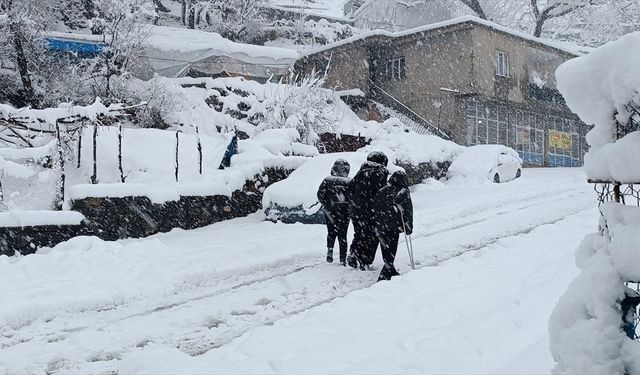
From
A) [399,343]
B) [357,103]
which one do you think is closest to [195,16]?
[357,103]

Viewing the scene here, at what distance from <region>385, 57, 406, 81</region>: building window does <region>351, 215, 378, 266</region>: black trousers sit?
76.3 ft

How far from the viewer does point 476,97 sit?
2817 centimetres

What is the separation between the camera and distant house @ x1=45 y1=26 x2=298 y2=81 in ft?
80.4

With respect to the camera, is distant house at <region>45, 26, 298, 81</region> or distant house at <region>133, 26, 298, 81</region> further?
distant house at <region>133, 26, 298, 81</region>

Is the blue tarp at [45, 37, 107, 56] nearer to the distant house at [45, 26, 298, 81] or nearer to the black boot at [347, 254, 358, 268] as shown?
the distant house at [45, 26, 298, 81]

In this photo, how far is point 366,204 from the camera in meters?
8.20

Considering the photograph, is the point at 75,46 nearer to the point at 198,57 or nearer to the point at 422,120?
the point at 198,57

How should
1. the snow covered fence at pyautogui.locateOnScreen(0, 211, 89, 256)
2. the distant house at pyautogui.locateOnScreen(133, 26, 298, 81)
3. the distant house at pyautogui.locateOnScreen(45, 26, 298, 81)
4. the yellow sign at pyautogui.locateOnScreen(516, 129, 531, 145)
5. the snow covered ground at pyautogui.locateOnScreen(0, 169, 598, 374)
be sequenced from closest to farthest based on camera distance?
1. the snow covered ground at pyautogui.locateOnScreen(0, 169, 598, 374)
2. the snow covered fence at pyautogui.locateOnScreen(0, 211, 89, 256)
3. the distant house at pyautogui.locateOnScreen(45, 26, 298, 81)
4. the distant house at pyautogui.locateOnScreen(133, 26, 298, 81)
5. the yellow sign at pyautogui.locateOnScreen(516, 129, 531, 145)

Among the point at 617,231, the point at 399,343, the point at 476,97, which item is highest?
the point at 476,97

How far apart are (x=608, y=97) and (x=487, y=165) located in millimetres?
17218

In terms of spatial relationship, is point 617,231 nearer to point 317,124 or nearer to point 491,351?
point 491,351

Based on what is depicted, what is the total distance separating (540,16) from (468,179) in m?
23.7

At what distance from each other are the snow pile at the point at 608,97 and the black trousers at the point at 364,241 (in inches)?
202

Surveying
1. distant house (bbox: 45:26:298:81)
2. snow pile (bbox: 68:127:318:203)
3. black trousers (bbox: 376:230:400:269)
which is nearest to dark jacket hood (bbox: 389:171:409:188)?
black trousers (bbox: 376:230:400:269)
